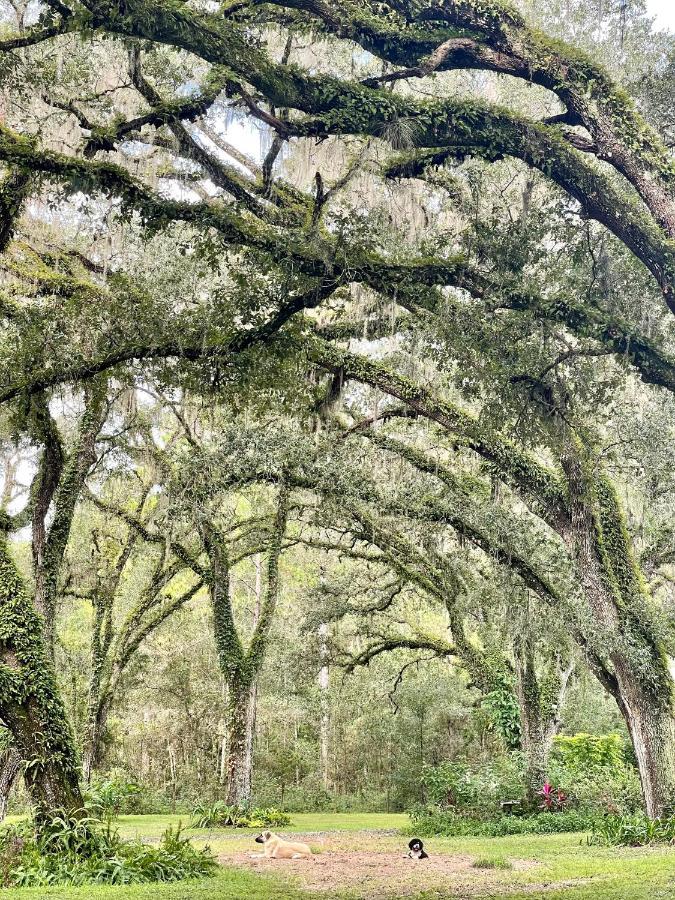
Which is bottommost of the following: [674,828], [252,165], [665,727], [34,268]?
[674,828]

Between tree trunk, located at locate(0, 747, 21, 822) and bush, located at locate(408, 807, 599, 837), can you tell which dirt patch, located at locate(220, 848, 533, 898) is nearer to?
tree trunk, located at locate(0, 747, 21, 822)

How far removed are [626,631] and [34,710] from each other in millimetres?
6972

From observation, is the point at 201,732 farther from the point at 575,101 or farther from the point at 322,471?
the point at 575,101

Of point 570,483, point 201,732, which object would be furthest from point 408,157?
point 201,732

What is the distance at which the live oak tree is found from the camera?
5.99 m

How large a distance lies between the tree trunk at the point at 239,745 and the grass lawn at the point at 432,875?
3.09 m

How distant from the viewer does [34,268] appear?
34.1ft

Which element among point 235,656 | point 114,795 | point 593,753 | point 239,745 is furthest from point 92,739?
point 593,753

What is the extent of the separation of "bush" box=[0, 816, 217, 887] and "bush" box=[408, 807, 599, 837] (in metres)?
6.59

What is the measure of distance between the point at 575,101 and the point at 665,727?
7.53m

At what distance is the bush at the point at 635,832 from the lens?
30.5ft

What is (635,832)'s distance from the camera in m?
9.59

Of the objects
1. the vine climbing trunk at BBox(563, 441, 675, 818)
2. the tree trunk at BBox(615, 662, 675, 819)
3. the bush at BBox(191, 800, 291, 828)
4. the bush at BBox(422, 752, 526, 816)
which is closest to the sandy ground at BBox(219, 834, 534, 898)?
the tree trunk at BBox(615, 662, 675, 819)

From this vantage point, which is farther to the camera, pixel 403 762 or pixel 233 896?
pixel 403 762
